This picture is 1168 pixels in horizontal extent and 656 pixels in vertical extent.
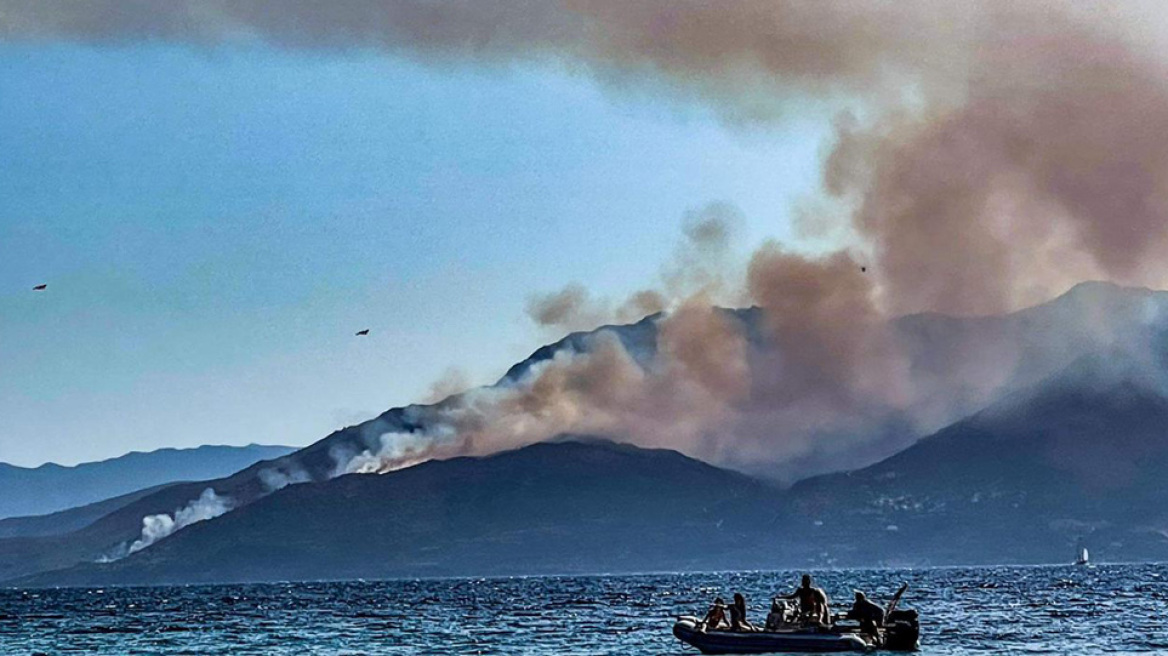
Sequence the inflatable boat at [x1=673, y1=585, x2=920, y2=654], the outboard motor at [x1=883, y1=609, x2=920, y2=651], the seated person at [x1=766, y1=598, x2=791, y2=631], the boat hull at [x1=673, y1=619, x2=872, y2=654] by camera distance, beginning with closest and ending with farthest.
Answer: the boat hull at [x1=673, y1=619, x2=872, y2=654] < the inflatable boat at [x1=673, y1=585, x2=920, y2=654] < the seated person at [x1=766, y1=598, x2=791, y2=631] < the outboard motor at [x1=883, y1=609, x2=920, y2=651]

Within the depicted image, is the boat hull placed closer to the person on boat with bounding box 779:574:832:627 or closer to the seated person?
the seated person

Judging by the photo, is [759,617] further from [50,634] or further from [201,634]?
[50,634]

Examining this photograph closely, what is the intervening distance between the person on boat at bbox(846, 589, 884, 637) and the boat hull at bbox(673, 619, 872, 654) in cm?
173

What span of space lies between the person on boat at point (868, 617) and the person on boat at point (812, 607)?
1.72m

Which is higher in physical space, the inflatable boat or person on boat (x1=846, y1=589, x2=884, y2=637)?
person on boat (x1=846, y1=589, x2=884, y2=637)

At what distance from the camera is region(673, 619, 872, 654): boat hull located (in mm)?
105500

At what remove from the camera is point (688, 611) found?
194250 millimetres

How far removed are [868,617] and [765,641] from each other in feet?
19.7

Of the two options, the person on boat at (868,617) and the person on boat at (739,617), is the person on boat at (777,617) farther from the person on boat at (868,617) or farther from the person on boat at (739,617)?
the person on boat at (868,617)

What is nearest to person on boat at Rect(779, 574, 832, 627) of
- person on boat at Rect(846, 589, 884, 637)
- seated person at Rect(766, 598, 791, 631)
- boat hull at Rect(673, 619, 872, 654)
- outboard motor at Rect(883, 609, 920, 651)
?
seated person at Rect(766, 598, 791, 631)

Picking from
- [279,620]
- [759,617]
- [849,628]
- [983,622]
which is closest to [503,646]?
[849,628]

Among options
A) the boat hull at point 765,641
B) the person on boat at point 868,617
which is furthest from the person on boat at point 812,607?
the person on boat at point 868,617

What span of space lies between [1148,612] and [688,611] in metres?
46.7

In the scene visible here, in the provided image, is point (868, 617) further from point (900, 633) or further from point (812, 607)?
point (812, 607)
